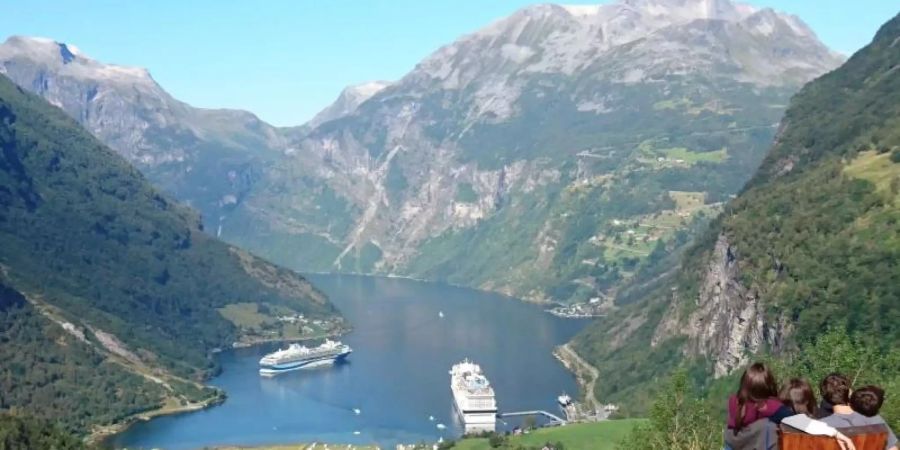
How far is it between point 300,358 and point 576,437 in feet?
298

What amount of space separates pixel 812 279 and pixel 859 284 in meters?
8.20

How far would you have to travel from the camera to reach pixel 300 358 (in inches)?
7200

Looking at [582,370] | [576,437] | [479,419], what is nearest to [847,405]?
[576,437]

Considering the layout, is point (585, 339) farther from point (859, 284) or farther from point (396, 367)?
point (859, 284)

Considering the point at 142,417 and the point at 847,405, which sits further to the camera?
the point at 142,417

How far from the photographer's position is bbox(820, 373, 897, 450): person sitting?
1131 cm

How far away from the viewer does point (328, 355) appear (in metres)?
184

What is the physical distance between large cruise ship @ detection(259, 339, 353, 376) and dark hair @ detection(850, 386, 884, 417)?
169 m

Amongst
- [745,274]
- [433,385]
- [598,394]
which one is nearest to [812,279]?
[745,274]

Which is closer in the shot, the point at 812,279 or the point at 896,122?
the point at 812,279

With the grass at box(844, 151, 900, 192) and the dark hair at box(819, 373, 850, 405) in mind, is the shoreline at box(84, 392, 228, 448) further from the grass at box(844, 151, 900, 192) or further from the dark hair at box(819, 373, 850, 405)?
the dark hair at box(819, 373, 850, 405)

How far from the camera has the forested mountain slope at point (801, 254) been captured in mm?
87938

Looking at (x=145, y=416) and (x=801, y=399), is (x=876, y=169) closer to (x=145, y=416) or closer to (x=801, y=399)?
(x=801, y=399)

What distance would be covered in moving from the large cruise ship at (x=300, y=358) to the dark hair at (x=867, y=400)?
168937 millimetres
